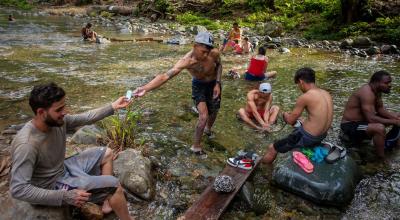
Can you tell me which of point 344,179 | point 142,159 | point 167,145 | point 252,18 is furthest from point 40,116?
point 252,18

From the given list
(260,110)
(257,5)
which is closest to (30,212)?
(260,110)

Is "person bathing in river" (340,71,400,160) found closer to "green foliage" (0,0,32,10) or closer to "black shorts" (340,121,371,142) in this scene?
"black shorts" (340,121,371,142)

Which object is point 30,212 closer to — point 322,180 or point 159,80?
point 159,80

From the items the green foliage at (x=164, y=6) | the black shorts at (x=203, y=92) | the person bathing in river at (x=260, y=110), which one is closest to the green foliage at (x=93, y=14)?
the green foliage at (x=164, y=6)

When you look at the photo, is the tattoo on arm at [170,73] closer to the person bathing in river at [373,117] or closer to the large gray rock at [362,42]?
the person bathing in river at [373,117]

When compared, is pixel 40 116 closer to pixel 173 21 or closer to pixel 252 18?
pixel 252 18

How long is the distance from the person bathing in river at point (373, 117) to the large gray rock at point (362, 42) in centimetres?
1297

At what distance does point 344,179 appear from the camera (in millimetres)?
→ 4988

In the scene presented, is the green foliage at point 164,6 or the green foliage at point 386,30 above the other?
the green foliage at point 386,30

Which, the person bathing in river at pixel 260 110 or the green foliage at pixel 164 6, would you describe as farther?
the green foliage at pixel 164 6

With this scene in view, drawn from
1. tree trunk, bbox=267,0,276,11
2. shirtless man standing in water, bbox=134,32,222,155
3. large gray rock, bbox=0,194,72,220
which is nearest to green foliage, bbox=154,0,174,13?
tree trunk, bbox=267,0,276,11

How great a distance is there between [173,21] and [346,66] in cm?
1871

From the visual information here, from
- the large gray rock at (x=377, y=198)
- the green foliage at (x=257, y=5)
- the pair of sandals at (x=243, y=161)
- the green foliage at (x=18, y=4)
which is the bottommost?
the green foliage at (x=18, y=4)

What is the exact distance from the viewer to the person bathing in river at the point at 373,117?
6.18 m
